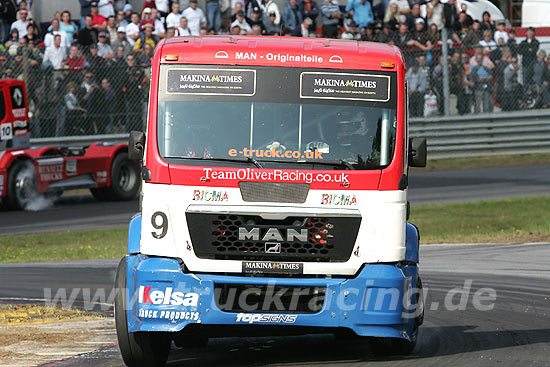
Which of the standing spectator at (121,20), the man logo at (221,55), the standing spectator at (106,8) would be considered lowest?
the standing spectator at (121,20)

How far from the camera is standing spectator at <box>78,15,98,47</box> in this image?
24.0 meters

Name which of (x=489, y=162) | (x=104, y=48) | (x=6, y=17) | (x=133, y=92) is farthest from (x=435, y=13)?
(x=6, y=17)

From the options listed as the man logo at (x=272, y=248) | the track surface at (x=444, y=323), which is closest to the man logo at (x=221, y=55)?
the man logo at (x=272, y=248)

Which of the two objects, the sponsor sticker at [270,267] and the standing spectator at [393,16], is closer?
the sponsor sticker at [270,267]

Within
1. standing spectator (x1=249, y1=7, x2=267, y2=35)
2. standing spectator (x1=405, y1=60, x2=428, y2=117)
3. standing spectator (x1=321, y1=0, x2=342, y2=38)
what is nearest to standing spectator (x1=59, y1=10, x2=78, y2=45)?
standing spectator (x1=249, y1=7, x2=267, y2=35)

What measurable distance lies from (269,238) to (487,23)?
1932cm

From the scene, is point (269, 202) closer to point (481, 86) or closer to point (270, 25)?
point (481, 86)

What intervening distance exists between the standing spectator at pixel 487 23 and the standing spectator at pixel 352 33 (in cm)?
270

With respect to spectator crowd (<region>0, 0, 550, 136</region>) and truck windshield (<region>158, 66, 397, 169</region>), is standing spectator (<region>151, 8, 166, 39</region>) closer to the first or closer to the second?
spectator crowd (<region>0, 0, 550, 136</region>)

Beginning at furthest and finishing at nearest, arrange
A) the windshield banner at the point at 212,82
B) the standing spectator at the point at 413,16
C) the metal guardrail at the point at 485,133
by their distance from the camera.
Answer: the standing spectator at the point at 413,16 < the metal guardrail at the point at 485,133 < the windshield banner at the point at 212,82

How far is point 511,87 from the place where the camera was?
24.9 m

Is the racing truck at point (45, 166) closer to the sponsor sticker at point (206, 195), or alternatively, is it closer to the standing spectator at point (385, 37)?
the standing spectator at point (385, 37)

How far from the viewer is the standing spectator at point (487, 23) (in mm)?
25169

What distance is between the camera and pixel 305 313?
7691 mm
